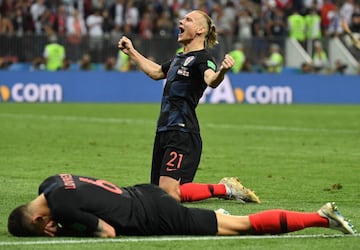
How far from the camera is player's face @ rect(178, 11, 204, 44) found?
11.1m

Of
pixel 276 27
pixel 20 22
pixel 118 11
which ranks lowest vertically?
pixel 276 27

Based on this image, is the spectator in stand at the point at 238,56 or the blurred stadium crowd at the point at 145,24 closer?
the blurred stadium crowd at the point at 145,24

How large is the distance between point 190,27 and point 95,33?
25364 mm

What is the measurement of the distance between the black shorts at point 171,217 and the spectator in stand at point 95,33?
87.9 feet

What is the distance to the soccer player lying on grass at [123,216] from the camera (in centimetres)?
861

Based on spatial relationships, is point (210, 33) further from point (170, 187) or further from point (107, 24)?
point (107, 24)

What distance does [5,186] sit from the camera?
1297 cm

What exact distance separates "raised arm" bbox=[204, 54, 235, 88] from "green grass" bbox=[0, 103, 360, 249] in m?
1.33

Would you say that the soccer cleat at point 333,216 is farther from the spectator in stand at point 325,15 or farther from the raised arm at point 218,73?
the spectator in stand at point 325,15

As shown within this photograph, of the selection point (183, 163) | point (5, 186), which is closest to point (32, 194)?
point (5, 186)

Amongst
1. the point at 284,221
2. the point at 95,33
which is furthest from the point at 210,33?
the point at 95,33

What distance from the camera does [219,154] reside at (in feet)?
60.5

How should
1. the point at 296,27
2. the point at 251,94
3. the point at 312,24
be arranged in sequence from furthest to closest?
1. the point at 312,24
2. the point at 296,27
3. the point at 251,94

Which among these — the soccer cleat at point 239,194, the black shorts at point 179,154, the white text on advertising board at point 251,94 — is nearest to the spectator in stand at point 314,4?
the white text on advertising board at point 251,94
